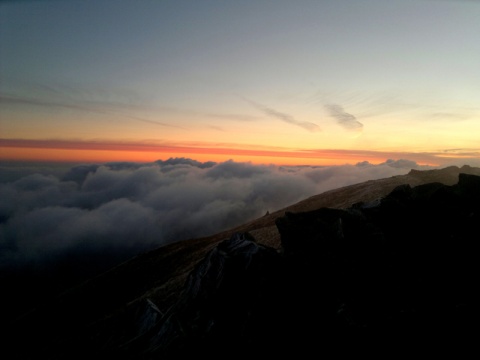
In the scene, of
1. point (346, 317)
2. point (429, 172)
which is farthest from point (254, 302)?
point (429, 172)

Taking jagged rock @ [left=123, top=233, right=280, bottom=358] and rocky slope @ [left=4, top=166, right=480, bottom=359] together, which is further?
jagged rock @ [left=123, top=233, right=280, bottom=358]

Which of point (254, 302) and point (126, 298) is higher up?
point (254, 302)

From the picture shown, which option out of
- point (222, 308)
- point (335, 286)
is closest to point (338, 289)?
point (335, 286)

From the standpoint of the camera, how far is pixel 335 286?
591 inches

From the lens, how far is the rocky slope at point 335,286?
524 inches

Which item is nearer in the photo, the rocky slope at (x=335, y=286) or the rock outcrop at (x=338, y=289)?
the rock outcrop at (x=338, y=289)

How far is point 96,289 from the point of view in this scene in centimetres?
6488

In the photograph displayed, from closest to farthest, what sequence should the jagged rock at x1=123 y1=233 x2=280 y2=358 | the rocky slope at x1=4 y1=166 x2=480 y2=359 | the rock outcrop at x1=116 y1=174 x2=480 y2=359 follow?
the rock outcrop at x1=116 y1=174 x2=480 y2=359 < the rocky slope at x1=4 y1=166 x2=480 y2=359 < the jagged rock at x1=123 y1=233 x2=280 y2=358

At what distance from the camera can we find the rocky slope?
43.7 feet

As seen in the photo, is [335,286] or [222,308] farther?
[222,308]

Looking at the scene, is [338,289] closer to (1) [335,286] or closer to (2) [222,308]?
(1) [335,286]

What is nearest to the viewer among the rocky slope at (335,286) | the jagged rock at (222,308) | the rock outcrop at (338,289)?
the rock outcrop at (338,289)

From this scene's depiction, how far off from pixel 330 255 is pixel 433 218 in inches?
358

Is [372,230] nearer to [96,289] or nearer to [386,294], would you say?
[386,294]
